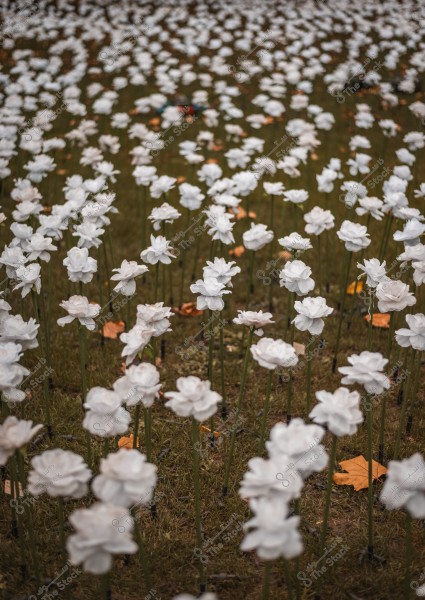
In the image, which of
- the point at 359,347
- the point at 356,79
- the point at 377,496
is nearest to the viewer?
the point at 377,496

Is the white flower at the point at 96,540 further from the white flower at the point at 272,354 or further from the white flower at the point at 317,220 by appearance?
the white flower at the point at 317,220

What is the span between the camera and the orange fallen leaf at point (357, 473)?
9.50 ft

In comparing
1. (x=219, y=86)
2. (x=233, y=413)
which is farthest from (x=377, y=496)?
(x=219, y=86)

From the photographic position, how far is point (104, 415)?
1.96m

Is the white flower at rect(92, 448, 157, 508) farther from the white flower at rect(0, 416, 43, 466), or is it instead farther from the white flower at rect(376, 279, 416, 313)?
the white flower at rect(376, 279, 416, 313)

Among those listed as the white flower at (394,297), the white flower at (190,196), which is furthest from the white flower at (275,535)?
the white flower at (190,196)

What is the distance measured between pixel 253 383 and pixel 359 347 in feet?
3.03

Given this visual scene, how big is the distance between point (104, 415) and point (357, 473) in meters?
1.61

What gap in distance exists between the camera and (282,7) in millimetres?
12602

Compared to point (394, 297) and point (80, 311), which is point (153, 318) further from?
point (394, 297)

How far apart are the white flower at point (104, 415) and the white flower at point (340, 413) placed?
0.71m

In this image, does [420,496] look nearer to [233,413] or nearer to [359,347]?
[233,413]

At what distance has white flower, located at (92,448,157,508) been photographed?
5.20ft

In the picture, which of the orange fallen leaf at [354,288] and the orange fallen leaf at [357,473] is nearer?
the orange fallen leaf at [357,473]
